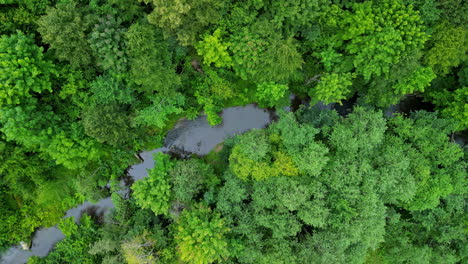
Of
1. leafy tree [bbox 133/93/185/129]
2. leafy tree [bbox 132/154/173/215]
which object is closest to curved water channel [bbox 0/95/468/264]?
leafy tree [bbox 133/93/185/129]

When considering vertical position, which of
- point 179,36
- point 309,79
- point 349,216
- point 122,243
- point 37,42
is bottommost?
point 122,243

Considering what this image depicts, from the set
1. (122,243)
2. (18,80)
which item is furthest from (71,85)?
(122,243)

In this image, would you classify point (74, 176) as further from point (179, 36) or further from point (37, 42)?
point (179, 36)

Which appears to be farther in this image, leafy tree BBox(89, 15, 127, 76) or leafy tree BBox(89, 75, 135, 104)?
leafy tree BBox(89, 75, 135, 104)

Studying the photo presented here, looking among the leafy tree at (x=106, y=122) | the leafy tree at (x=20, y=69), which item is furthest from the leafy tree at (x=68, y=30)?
the leafy tree at (x=106, y=122)

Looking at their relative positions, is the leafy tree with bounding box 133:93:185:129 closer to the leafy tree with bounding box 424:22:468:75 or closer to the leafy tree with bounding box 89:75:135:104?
the leafy tree with bounding box 89:75:135:104

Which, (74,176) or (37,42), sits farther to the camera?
(74,176)
